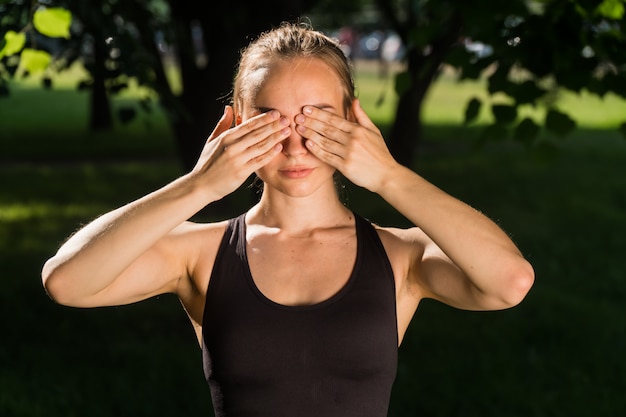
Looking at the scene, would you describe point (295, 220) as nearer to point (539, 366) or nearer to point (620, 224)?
point (539, 366)

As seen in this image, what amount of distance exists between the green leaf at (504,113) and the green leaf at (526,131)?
0.06 metres

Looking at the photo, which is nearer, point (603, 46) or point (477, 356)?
point (603, 46)

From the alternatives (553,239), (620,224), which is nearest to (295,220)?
(553,239)

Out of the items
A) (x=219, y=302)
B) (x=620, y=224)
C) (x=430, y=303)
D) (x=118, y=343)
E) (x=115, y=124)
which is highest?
(x=219, y=302)

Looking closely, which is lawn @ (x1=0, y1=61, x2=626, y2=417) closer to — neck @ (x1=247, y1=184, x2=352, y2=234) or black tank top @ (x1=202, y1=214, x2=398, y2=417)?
neck @ (x1=247, y1=184, x2=352, y2=234)

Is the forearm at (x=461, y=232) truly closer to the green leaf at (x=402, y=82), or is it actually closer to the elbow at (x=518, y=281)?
the elbow at (x=518, y=281)

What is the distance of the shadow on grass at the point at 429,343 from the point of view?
5672 mm

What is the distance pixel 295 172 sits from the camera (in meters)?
2.27

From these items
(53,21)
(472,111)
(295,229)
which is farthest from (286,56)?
(472,111)

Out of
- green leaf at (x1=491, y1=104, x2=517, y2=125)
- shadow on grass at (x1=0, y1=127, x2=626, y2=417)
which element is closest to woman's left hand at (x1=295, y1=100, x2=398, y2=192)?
shadow on grass at (x1=0, y1=127, x2=626, y2=417)

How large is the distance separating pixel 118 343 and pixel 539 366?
8.87ft

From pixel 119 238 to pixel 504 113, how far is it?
3.07m

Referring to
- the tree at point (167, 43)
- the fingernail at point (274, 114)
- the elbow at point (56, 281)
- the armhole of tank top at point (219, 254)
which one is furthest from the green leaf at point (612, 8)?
the elbow at point (56, 281)

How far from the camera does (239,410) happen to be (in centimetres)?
224
